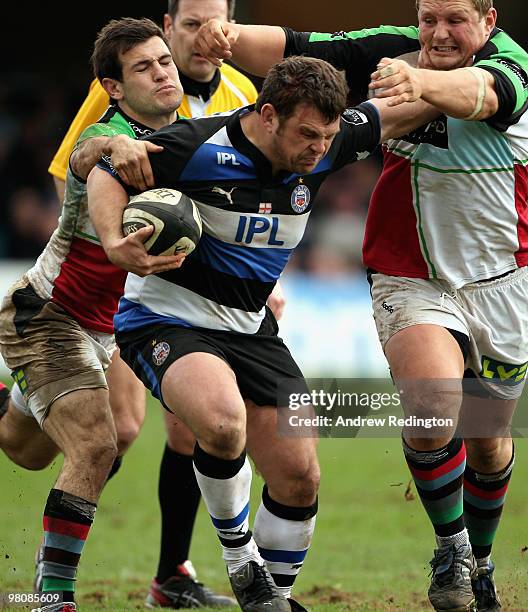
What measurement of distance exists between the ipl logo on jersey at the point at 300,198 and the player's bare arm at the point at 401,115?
0.52 meters

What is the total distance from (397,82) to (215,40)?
39.5 inches

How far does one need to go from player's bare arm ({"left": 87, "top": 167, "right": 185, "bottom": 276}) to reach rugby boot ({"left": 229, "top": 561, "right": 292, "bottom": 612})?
137cm

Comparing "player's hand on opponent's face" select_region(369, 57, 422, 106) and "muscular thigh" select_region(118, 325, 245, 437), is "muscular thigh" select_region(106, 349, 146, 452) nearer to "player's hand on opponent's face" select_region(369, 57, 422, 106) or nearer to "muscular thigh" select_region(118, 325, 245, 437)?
"muscular thigh" select_region(118, 325, 245, 437)

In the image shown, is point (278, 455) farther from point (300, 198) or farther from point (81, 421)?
point (300, 198)

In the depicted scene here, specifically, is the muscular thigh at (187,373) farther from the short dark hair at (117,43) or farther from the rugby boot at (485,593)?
the rugby boot at (485,593)

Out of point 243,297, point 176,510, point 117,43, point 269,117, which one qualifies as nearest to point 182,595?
point 176,510

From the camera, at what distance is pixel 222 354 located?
5328 millimetres

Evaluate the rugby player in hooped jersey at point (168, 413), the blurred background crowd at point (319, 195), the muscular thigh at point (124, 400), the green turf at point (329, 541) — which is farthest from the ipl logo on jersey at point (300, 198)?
the blurred background crowd at point (319, 195)

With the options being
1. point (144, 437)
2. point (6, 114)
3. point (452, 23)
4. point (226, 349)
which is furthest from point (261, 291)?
point (6, 114)

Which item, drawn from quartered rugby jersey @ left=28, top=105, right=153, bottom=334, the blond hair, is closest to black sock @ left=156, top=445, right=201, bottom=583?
quartered rugby jersey @ left=28, top=105, right=153, bottom=334

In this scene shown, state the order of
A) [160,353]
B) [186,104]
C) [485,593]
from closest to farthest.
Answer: [160,353] < [485,593] < [186,104]

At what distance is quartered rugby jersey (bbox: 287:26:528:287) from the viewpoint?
5.77 m

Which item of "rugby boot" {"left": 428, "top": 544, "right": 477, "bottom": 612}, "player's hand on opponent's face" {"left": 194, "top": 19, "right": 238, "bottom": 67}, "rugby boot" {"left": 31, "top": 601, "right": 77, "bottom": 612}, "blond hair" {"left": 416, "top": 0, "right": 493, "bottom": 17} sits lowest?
"rugby boot" {"left": 428, "top": 544, "right": 477, "bottom": 612}

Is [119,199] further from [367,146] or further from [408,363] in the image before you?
[408,363]
